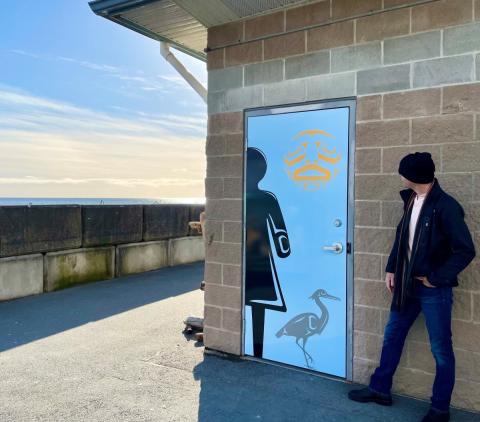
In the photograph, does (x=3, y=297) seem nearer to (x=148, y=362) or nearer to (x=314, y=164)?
(x=148, y=362)

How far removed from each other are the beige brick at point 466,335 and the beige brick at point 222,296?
1.90 meters

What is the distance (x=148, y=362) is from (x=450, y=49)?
12.2 feet

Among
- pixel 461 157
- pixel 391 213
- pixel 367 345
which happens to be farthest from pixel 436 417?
pixel 461 157

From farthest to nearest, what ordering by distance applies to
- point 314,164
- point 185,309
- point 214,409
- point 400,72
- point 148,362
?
point 185,309, point 148,362, point 314,164, point 400,72, point 214,409

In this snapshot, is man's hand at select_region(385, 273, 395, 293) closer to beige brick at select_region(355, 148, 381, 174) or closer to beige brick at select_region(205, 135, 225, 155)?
beige brick at select_region(355, 148, 381, 174)

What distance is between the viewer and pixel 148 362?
165 inches

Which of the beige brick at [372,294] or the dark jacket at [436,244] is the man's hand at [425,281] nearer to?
the dark jacket at [436,244]

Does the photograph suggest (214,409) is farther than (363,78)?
No

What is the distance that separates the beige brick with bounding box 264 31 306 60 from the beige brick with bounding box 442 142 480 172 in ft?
5.06

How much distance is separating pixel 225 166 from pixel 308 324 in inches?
66.6

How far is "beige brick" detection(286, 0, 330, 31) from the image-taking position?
12.4 ft

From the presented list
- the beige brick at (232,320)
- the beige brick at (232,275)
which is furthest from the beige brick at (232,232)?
the beige brick at (232,320)

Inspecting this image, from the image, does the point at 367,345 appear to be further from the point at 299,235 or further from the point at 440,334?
the point at 299,235

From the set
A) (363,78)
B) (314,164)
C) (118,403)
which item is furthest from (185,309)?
(363,78)
